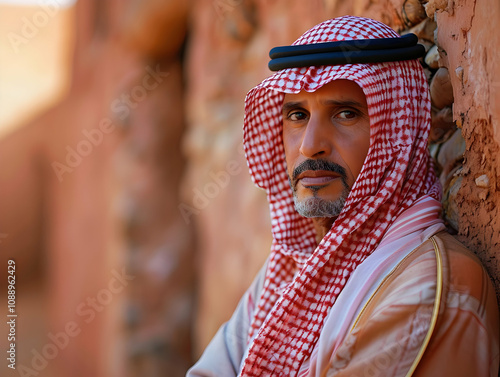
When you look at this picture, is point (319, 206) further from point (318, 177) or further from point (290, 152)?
point (290, 152)

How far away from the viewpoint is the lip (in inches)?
76.9

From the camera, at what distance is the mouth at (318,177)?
1.95 metres

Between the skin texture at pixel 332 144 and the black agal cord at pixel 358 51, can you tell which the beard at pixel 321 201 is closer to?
the skin texture at pixel 332 144

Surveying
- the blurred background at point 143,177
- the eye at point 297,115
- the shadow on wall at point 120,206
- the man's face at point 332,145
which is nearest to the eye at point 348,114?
the man's face at point 332,145

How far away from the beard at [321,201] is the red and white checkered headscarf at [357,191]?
0.10m

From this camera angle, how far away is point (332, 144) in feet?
6.40

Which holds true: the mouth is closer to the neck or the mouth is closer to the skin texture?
the skin texture

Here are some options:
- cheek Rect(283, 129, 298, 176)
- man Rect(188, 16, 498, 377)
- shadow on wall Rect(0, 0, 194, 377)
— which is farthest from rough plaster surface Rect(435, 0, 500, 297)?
shadow on wall Rect(0, 0, 194, 377)

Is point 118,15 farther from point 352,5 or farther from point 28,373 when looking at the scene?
point 28,373

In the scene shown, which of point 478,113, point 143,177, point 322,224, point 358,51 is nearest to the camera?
point 478,113

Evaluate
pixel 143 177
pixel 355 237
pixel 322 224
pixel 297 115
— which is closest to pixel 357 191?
pixel 355 237

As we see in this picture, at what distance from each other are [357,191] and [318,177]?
0.61ft

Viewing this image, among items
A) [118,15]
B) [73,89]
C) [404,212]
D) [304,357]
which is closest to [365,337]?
[304,357]

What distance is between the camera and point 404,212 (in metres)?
1.81
